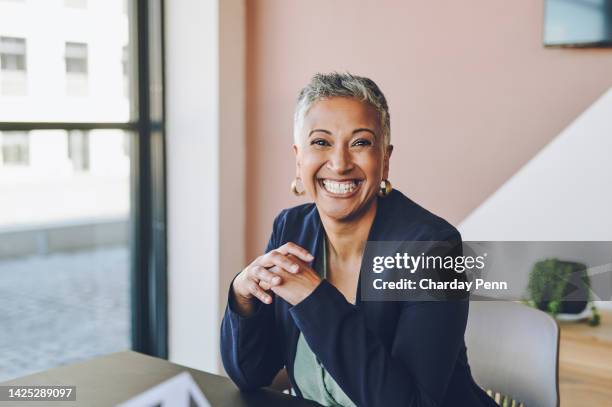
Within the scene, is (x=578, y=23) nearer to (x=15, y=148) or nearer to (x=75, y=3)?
(x=75, y=3)

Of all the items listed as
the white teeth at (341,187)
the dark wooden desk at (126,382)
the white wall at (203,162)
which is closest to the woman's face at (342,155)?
the white teeth at (341,187)

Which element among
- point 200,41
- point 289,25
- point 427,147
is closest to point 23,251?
point 200,41

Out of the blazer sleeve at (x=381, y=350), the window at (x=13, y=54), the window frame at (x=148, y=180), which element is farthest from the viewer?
the window frame at (x=148, y=180)

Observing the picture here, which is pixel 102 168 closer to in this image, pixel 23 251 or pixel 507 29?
pixel 23 251

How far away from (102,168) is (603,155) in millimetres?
1732

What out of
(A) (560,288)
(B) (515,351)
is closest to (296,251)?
(B) (515,351)

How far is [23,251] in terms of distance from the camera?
269 centimetres

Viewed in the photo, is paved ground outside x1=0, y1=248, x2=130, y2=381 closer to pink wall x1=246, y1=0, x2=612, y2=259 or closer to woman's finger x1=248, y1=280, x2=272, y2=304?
pink wall x1=246, y1=0, x2=612, y2=259

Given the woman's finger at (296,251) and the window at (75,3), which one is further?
the window at (75,3)

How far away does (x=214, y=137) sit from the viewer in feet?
8.82

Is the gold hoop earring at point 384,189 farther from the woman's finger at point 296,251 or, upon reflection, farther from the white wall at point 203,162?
the white wall at point 203,162

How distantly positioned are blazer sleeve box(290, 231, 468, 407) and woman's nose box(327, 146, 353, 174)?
30 centimetres

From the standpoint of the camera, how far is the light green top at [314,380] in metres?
1.46

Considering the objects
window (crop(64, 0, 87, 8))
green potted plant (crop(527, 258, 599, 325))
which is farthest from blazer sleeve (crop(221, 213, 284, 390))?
window (crop(64, 0, 87, 8))
